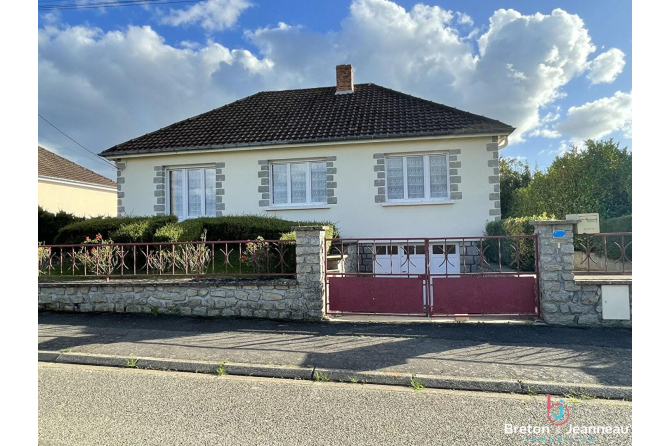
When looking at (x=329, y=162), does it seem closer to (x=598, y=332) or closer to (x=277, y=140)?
(x=277, y=140)

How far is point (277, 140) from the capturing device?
37.5ft

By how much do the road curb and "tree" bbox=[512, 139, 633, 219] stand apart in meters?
8.29

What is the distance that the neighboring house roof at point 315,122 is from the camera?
1113 centimetres

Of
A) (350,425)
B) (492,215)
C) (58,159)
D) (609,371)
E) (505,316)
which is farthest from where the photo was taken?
(58,159)

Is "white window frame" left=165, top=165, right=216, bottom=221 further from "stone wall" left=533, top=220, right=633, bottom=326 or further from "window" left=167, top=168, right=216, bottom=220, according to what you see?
"stone wall" left=533, top=220, right=633, bottom=326

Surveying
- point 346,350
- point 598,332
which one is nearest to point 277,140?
point 346,350

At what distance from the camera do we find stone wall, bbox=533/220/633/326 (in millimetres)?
5984

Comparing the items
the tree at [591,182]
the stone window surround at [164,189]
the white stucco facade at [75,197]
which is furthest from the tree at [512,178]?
the white stucco facade at [75,197]

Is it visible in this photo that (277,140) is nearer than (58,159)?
Yes

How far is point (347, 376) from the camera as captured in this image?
14.1 feet

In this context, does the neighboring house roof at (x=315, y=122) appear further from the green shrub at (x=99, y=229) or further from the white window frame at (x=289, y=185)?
the green shrub at (x=99, y=229)

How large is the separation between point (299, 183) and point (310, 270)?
5.82 metres

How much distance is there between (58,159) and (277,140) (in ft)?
58.2

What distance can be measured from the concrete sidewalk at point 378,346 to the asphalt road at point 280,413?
0.42 meters
